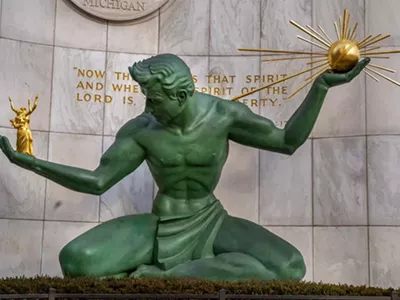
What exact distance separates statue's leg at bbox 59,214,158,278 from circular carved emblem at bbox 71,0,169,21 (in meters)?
3.26

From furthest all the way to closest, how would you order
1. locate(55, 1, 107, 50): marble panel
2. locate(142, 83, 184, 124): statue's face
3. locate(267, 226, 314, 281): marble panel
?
locate(55, 1, 107, 50): marble panel < locate(267, 226, 314, 281): marble panel < locate(142, 83, 184, 124): statue's face

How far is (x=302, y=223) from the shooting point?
11094 millimetres

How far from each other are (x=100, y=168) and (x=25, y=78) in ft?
7.72

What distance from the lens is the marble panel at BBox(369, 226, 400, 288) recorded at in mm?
10594

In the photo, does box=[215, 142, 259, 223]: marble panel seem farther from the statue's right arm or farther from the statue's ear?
the statue's ear

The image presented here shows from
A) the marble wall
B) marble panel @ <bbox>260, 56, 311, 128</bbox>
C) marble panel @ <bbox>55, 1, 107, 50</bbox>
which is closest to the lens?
the marble wall

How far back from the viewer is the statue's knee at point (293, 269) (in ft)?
28.9

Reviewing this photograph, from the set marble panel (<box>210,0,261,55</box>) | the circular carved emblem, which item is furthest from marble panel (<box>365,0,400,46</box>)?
the circular carved emblem

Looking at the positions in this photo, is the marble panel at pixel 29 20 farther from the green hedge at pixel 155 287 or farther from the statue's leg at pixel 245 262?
the green hedge at pixel 155 287

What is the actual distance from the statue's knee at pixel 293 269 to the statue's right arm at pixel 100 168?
6.32 ft

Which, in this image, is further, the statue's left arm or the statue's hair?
the statue's left arm

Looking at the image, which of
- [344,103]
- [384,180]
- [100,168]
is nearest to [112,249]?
[100,168]

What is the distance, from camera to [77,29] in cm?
1153

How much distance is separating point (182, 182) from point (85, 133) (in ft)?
7.62
